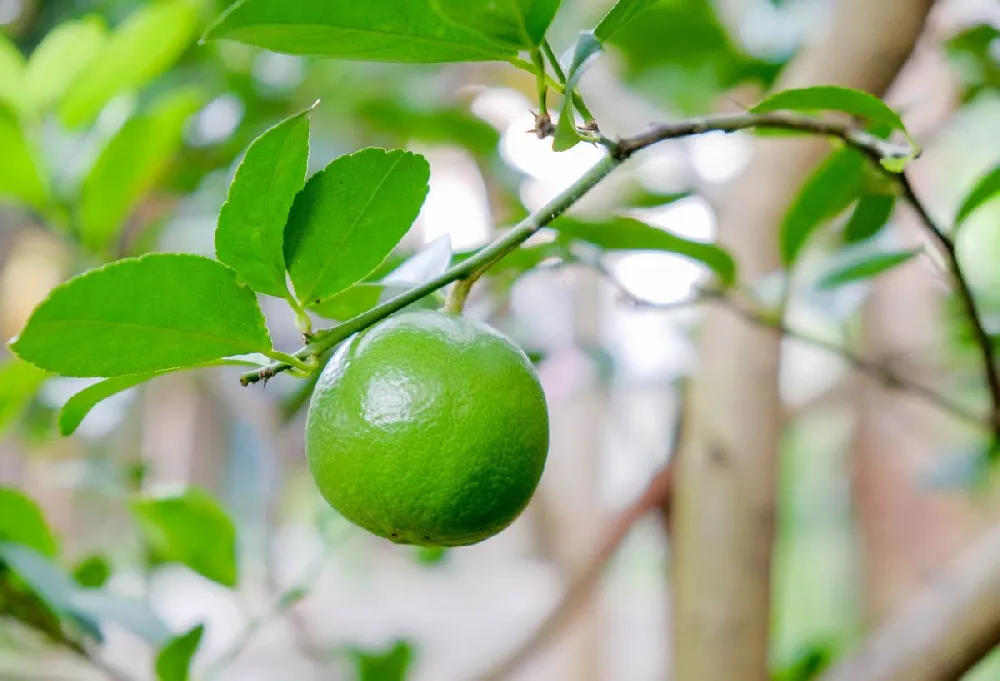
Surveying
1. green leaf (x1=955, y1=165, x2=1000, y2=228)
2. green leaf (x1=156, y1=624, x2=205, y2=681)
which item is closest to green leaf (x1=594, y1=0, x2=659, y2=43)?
green leaf (x1=955, y1=165, x2=1000, y2=228)

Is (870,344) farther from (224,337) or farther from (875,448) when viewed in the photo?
(224,337)

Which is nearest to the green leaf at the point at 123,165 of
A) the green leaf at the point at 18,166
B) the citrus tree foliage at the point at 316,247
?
the green leaf at the point at 18,166

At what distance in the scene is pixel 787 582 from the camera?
2775mm

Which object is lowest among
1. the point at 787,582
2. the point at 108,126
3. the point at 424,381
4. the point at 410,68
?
the point at 787,582

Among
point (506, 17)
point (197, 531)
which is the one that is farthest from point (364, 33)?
point (197, 531)

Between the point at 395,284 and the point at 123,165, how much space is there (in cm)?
46

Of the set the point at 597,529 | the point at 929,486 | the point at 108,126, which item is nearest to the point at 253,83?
the point at 108,126

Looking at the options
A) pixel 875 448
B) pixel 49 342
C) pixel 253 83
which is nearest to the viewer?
pixel 49 342

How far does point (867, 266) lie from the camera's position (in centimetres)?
57

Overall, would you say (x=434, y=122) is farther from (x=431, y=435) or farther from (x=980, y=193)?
(x=431, y=435)

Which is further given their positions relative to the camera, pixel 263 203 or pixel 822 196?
pixel 822 196

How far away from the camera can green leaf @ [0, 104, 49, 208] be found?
705 mm

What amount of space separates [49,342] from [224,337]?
0.17 ft

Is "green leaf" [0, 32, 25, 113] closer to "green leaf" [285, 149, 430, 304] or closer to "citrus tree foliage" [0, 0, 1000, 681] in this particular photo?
"citrus tree foliage" [0, 0, 1000, 681]
